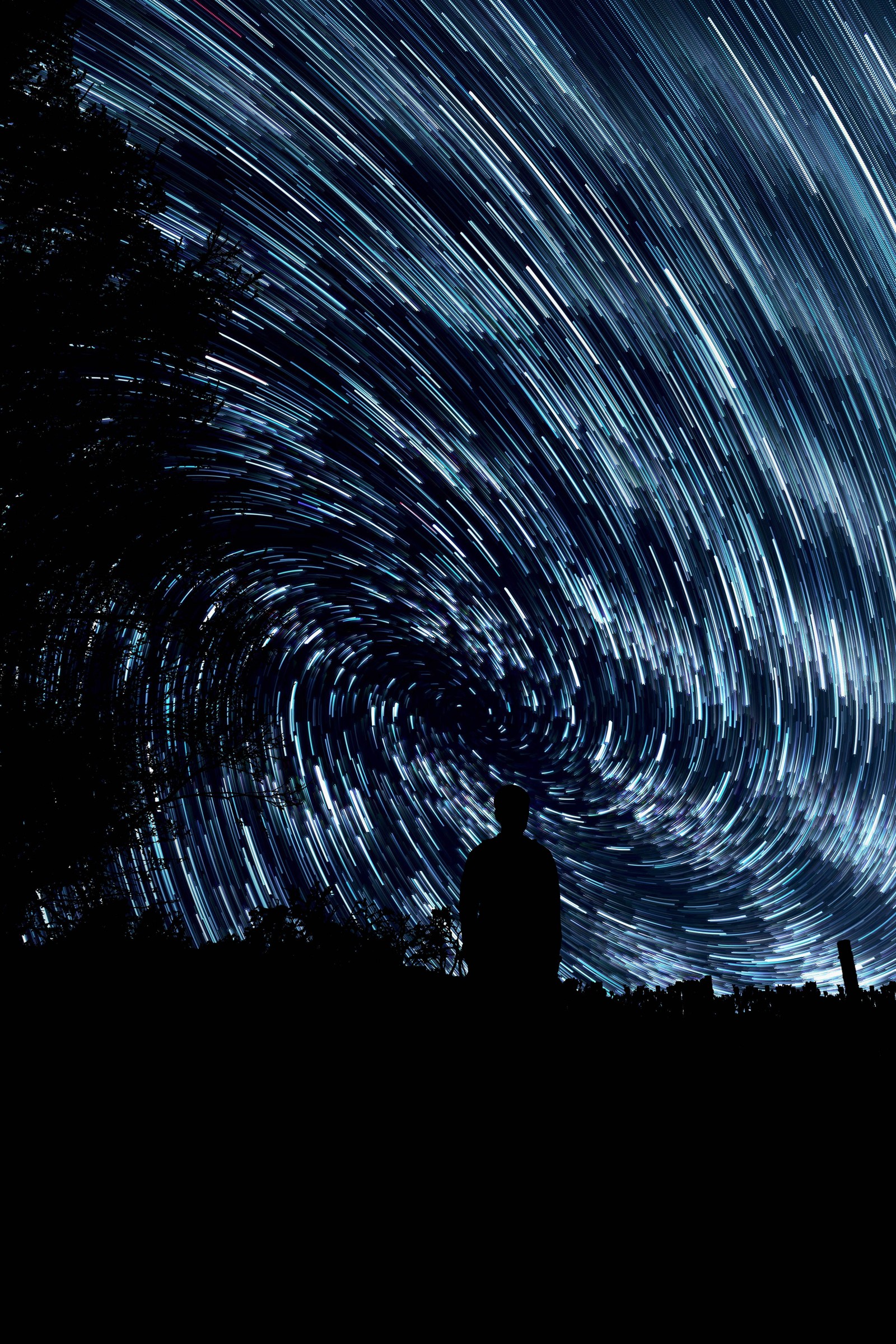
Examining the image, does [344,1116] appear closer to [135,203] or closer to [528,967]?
[528,967]

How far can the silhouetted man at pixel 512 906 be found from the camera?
4.24 m

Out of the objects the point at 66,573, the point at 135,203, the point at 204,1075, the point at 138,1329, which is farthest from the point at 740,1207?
the point at 135,203

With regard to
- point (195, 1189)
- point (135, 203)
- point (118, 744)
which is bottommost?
point (195, 1189)

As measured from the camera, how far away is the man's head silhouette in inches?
175

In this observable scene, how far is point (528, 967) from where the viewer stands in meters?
4.22

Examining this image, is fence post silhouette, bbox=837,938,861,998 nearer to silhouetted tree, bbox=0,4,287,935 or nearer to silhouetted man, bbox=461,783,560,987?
silhouetted man, bbox=461,783,560,987

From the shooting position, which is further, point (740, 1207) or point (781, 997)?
point (781, 997)

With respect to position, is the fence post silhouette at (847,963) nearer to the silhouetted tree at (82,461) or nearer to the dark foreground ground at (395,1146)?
the dark foreground ground at (395,1146)

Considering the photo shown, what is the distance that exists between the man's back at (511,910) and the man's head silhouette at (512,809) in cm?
5

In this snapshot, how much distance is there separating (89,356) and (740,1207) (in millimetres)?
9972

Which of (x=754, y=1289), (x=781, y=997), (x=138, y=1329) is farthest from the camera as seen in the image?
(x=781, y=997)

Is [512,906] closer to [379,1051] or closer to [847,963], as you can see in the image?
[379,1051]

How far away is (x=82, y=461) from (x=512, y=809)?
7.40 metres

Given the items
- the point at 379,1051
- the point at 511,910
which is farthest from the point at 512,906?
the point at 379,1051
